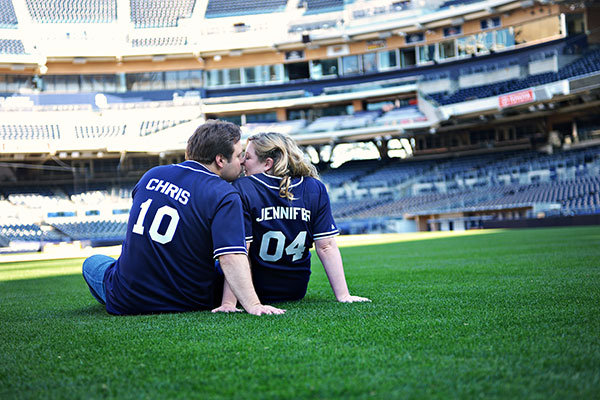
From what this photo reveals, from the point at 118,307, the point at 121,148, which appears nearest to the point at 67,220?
the point at 121,148

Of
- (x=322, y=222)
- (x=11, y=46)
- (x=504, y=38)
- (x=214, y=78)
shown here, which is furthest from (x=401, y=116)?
(x=322, y=222)

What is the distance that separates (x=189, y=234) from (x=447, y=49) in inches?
1472

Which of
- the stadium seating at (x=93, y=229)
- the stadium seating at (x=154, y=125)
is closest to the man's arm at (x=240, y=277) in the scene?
the stadium seating at (x=93, y=229)

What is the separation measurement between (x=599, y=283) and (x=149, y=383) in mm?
3949

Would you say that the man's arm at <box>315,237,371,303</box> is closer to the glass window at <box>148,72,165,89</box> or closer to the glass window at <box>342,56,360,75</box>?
the glass window at <box>342,56,360,75</box>

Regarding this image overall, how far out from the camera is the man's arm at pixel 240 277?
330 centimetres

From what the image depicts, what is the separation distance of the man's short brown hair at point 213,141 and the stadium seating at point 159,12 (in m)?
40.4

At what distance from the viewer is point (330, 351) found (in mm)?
2414

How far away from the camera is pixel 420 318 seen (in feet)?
10.6

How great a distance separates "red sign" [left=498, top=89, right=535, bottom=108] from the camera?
98.6 feet

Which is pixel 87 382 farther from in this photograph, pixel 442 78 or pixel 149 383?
pixel 442 78

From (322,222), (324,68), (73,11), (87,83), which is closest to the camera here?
(322,222)

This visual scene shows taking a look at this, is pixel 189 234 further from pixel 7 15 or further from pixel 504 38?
pixel 7 15

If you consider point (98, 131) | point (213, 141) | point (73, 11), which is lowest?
point (213, 141)
